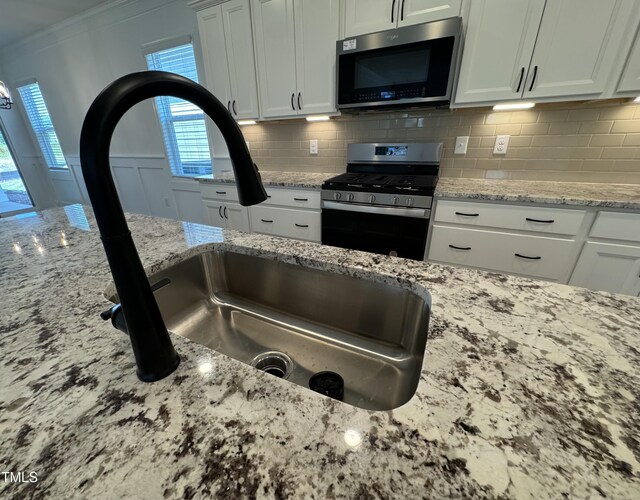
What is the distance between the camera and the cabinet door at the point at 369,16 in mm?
1759

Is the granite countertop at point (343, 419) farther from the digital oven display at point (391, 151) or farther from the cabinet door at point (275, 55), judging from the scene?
the cabinet door at point (275, 55)

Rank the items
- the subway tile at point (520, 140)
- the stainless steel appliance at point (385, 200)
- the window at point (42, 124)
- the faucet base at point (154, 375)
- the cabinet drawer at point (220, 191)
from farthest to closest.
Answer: the window at point (42, 124) → the cabinet drawer at point (220, 191) → the subway tile at point (520, 140) → the stainless steel appliance at point (385, 200) → the faucet base at point (154, 375)

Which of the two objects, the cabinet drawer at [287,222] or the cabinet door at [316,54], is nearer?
the cabinet door at [316,54]

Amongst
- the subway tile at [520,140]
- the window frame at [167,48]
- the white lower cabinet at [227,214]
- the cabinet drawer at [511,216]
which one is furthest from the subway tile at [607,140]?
the window frame at [167,48]

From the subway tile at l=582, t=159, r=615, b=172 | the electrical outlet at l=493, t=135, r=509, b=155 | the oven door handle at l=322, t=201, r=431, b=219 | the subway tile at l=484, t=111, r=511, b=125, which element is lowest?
the oven door handle at l=322, t=201, r=431, b=219

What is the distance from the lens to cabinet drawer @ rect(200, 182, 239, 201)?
8.30 ft

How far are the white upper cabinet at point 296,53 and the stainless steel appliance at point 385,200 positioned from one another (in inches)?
21.2

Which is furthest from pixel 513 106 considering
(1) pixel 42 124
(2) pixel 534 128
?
(1) pixel 42 124

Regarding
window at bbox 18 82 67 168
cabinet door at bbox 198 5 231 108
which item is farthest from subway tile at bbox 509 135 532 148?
window at bbox 18 82 67 168

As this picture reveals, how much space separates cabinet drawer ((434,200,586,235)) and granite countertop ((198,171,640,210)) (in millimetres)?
53

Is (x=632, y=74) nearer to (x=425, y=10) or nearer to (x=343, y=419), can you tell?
(x=425, y=10)

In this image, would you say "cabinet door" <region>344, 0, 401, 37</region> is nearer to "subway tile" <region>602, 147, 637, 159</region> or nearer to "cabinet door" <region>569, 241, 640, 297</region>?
"subway tile" <region>602, 147, 637, 159</region>

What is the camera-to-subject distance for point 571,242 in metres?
1.59

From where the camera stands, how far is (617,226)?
1.48 m
